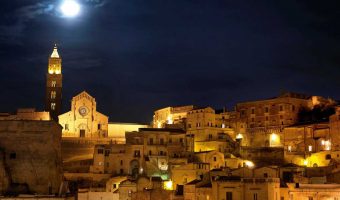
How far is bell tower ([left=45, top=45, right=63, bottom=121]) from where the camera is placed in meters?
73.8

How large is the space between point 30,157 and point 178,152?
21155mm

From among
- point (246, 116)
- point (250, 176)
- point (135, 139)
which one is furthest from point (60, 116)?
point (250, 176)

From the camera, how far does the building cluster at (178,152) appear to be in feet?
145

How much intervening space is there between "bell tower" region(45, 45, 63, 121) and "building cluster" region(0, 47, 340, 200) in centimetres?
14

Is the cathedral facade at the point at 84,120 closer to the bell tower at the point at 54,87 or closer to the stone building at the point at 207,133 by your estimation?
the bell tower at the point at 54,87

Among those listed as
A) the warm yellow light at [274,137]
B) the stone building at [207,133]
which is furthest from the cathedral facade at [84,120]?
the warm yellow light at [274,137]

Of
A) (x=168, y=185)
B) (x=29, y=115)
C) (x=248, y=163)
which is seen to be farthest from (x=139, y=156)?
(x=29, y=115)

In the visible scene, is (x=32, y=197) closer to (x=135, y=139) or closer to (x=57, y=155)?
(x=57, y=155)

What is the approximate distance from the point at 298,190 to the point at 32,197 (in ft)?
69.7

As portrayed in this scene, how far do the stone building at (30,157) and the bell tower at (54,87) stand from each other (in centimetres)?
2830

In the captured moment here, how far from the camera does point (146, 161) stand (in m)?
58.5

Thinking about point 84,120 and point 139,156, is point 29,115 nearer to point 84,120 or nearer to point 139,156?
point 84,120

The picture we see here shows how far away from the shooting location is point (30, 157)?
4372 cm

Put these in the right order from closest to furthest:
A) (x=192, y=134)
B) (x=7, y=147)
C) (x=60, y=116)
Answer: (x=7, y=147)
(x=192, y=134)
(x=60, y=116)
